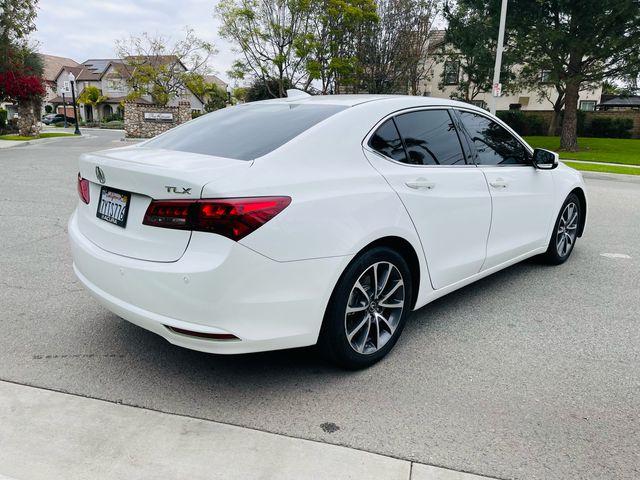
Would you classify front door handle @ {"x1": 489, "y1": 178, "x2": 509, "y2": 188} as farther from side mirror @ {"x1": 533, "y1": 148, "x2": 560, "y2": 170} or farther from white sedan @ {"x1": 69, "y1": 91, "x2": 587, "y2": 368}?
side mirror @ {"x1": 533, "y1": 148, "x2": 560, "y2": 170}

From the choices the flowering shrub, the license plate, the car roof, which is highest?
the flowering shrub

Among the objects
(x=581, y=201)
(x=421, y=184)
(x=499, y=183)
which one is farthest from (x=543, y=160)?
(x=421, y=184)

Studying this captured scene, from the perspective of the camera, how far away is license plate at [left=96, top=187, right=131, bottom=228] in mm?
2781

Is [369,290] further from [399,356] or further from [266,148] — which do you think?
[266,148]

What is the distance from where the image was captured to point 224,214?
7.94ft

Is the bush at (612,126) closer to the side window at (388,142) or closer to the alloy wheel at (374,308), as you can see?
the side window at (388,142)

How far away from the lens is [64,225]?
6664mm

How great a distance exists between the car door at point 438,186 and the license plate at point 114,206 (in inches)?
55.6

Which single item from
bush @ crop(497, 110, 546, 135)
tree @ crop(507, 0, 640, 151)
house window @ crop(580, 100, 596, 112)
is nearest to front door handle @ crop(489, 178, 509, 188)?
tree @ crop(507, 0, 640, 151)

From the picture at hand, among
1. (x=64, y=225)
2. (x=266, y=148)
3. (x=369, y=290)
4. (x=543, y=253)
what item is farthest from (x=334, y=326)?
(x=64, y=225)

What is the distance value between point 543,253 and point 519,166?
1258 mm

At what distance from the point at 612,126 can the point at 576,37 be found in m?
18.2

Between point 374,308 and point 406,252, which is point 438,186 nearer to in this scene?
point 406,252

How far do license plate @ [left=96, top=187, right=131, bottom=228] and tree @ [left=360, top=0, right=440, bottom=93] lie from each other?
30566 millimetres
